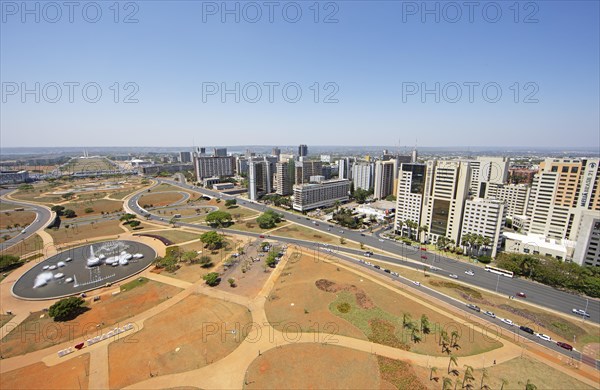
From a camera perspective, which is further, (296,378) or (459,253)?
(459,253)

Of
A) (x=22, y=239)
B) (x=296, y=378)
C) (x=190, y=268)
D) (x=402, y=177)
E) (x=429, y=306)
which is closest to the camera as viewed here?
(x=296, y=378)

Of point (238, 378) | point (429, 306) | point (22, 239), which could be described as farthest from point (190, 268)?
point (22, 239)

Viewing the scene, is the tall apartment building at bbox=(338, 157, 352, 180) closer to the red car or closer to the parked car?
the parked car

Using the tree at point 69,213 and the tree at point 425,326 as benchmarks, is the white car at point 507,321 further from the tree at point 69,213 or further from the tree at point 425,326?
the tree at point 69,213

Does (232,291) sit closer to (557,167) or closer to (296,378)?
(296,378)

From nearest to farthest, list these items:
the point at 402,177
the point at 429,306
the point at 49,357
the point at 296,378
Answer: the point at 296,378 < the point at 49,357 < the point at 429,306 < the point at 402,177

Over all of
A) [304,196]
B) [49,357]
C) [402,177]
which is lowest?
[49,357]

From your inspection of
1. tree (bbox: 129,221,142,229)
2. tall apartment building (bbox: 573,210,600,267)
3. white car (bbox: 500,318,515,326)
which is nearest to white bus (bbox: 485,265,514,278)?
tall apartment building (bbox: 573,210,600,267)

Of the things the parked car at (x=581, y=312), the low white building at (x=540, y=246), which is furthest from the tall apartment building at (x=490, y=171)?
the parked car at (x=581, y=312)
